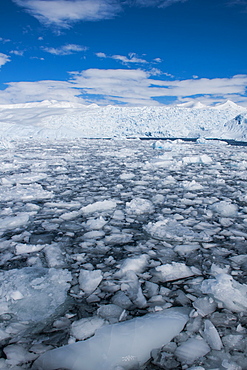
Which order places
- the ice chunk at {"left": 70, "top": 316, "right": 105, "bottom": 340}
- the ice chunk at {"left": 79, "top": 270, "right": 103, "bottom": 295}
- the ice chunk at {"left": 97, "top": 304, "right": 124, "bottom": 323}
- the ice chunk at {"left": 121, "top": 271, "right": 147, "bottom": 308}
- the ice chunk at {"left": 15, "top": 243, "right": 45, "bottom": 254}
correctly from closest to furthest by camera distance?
the ice chunk at {"left": 70, "top": 316, "right": 105, "bottom": 340} < the ice chunk at {"left": 97, "top": 304, "right": 124, "bottom": 323} < the ice chunk at {"left": 121, "top": 271, "right": 147, "bottom": 308} < the ice chunk at {"left": 79, "top": 270, "right": 103, "bottom": 295} < the ice chunk at {"left": 15, "top": 243, "right": 45, "bottom": 254}

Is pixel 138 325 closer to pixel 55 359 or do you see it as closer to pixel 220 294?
pixel 55 359

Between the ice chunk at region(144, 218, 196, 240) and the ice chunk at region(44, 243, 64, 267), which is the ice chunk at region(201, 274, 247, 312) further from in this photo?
the ice chunk at region(44, 243, 64, 267)

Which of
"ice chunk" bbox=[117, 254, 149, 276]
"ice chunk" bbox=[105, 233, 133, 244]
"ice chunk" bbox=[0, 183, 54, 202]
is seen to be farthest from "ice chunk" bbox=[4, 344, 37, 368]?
"ice chunk" bbox=[0, 183, 54, 202]

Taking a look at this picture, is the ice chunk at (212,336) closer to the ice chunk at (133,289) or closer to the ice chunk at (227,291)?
the ice chunk at (227,291)

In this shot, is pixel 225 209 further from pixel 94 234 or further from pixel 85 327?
pixel 85 327

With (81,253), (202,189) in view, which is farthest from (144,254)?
(202,189)

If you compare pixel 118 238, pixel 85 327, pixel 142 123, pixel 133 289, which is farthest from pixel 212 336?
pixel 142 123
